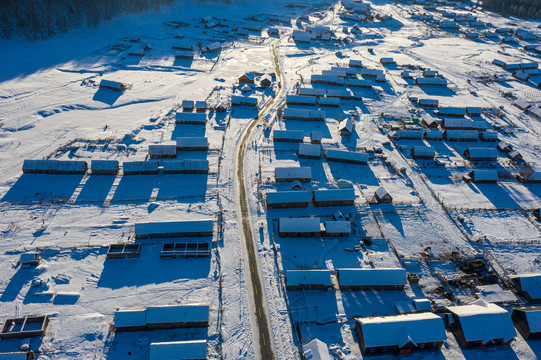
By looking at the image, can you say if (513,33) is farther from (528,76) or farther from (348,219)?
(348,219)

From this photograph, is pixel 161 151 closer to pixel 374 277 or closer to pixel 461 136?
pixel 374 277

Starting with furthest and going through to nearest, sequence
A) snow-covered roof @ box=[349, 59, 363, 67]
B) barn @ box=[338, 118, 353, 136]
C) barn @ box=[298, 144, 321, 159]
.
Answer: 1. snow-covered roof @ box=[349, 59, 363, 67]
2. barn @ box=[338, 118, 353, 136]
3. barn @ box=[298, 144, 321, 159]

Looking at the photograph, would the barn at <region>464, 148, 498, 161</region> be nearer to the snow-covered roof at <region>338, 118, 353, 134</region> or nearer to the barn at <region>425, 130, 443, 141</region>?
the barn at <region>425, 130, 443, 141</region>

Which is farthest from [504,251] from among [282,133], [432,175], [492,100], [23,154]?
[23,154]

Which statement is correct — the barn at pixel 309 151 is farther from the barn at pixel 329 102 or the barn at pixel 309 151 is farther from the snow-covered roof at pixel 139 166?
the snow-covered roof at pixel 139 166

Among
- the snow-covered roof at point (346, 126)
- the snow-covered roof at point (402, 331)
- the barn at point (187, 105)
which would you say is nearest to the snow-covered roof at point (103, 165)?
the barn at point (187, 105)

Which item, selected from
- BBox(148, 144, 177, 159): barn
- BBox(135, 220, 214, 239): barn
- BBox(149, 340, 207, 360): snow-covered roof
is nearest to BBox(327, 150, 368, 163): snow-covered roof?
BBox(135, 220, 214, 239): barn
